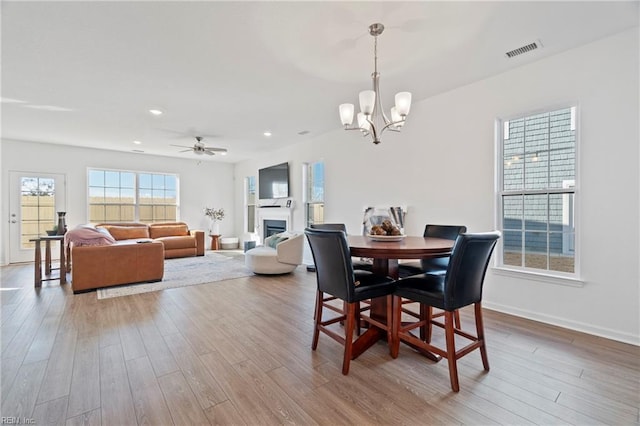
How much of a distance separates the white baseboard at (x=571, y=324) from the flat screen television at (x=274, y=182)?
4.69m

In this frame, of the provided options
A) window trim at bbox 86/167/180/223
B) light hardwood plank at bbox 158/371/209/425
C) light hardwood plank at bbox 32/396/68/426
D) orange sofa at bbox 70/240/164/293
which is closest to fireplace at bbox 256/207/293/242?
window trim at bbox 86/167/180/223

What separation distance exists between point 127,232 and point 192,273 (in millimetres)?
2758

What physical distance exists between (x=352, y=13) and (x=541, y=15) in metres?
1.46

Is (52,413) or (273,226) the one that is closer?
(52,413)

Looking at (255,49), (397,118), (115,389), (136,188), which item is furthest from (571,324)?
(136,188)

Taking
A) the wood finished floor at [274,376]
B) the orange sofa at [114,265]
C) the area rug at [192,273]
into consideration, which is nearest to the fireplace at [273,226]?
the area rug at [192,273]

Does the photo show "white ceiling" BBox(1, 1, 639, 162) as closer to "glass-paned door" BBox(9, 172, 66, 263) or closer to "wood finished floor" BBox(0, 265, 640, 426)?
"glass-paned door" BBox(9, 172, 66, 263)

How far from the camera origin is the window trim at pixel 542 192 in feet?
8.89

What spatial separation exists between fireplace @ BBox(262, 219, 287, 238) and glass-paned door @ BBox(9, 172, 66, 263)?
4.49 meters

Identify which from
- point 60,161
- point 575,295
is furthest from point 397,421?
point 60,161

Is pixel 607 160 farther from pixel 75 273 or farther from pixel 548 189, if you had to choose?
pixel 75 273

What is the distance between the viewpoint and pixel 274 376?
1945mm

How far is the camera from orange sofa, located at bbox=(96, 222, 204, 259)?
6.57m

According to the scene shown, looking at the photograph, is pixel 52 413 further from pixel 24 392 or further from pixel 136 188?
pixel 136 188
